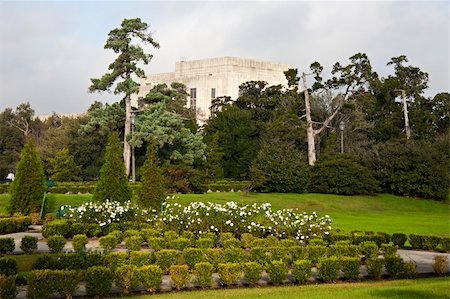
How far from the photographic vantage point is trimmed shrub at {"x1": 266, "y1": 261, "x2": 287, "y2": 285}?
1288cm

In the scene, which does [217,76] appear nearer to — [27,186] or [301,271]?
[27,186]

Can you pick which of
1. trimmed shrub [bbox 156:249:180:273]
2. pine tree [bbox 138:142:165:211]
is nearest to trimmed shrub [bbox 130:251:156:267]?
trimmed shrub [bbox 156:249:180:273]

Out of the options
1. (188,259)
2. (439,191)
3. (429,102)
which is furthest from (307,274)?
(429,102)

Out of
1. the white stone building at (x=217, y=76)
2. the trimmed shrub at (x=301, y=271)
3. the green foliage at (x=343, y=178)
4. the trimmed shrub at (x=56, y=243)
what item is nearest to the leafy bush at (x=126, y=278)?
the trimmed shrub at (x=301, y=271)

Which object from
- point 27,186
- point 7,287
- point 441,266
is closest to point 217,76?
point 27,186

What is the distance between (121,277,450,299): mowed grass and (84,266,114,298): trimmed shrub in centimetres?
75

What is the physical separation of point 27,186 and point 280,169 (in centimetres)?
2140

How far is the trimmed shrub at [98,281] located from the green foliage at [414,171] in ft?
121

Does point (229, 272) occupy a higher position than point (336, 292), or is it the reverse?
point (229, 272)

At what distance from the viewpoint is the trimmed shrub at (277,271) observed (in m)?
12.9

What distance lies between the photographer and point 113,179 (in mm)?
25672

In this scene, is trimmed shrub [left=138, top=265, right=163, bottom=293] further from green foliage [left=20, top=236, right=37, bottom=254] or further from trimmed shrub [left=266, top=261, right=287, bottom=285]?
green foliage [left=20, top=236, right=37, bottom=254]

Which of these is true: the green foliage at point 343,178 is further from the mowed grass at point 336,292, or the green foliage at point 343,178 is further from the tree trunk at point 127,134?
the mowed grass at point 336,292

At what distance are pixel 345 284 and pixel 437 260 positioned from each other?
9.75ft
